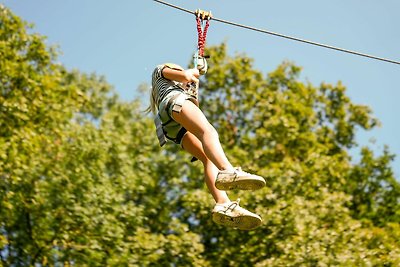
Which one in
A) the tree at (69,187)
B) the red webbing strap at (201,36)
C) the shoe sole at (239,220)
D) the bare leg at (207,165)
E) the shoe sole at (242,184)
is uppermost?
the tree at (69,187)

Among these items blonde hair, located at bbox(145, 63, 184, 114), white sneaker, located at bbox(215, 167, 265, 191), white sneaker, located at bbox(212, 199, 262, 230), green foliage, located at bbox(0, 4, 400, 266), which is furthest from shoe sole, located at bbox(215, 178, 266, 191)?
green foliage, located at bbox(0, 4, 400, 266)

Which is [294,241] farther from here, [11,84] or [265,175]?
[11,84]

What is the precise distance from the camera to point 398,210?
1942 centimetres

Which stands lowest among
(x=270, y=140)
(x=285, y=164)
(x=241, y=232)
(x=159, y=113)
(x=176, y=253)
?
(x=159, y=113)

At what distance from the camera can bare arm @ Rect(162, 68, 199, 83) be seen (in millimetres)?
5352

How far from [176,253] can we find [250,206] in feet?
6.45

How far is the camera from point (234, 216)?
16.8 feet

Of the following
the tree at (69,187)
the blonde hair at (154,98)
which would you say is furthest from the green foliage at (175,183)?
the blonde hair at (154,98)

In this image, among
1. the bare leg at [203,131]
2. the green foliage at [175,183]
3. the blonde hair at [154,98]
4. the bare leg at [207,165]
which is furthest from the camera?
the green foliage at [175,183]

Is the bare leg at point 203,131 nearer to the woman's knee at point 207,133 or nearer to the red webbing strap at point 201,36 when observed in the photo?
the woman's knee at point 207,133

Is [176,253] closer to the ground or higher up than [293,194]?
closer to the ground

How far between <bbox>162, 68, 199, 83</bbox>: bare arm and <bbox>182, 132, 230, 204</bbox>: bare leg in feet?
1.43

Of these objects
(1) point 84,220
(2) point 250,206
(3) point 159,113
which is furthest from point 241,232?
→ (3) point 159,113

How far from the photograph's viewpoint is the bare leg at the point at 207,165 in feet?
17.5
